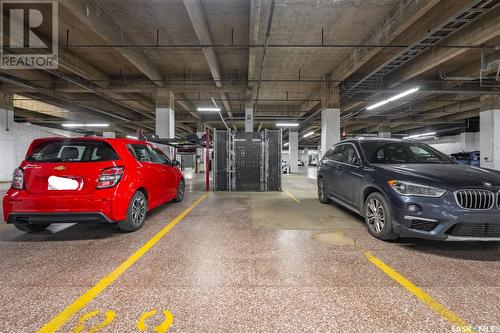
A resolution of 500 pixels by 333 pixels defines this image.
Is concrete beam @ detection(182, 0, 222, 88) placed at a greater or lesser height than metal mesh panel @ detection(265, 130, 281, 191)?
greater

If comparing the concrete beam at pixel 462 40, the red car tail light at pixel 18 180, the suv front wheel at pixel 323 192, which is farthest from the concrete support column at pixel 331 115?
the red car tail light at pixel 18 180

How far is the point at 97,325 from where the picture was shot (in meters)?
1.51

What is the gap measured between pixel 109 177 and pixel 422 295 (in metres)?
3.73

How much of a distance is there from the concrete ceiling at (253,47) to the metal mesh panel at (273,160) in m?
2.93

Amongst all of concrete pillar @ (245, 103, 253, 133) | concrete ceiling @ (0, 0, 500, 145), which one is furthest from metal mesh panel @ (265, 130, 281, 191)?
concrete pillar @ (245, 103, 253, 133)

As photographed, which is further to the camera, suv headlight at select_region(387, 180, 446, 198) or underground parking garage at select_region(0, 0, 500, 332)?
suv headlight at select_region(387, 180, 446, 198)

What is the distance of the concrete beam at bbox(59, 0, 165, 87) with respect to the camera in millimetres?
5320

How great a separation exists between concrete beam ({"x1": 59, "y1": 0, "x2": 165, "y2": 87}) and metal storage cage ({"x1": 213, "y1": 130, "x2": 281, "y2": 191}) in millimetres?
4265

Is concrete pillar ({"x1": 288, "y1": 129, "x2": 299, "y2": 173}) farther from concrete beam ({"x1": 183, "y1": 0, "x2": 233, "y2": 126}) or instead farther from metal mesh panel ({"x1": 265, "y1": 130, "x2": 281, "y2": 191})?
concrete beam ({"x1": 183, "y1": 0, "x2": 233, "y2": 126})

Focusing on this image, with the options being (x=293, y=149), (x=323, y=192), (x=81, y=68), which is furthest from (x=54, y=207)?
(x=293, y=149)

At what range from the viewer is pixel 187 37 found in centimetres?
748

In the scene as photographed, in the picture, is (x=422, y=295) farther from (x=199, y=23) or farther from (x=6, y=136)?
(x=6, y=136)

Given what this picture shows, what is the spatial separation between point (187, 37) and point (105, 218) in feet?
22.9

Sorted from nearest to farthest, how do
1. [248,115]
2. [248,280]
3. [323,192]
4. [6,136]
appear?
[248,280]
[323,192]
[6,136]
[248,115]
